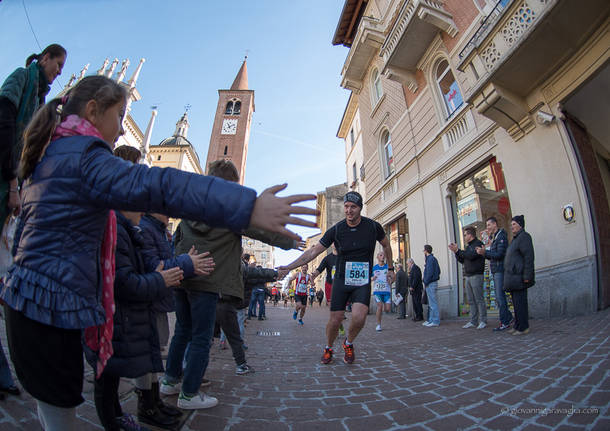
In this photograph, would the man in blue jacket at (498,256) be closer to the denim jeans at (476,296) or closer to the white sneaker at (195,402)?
the denim jeans at (476,296)

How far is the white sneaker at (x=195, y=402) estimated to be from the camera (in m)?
2.05

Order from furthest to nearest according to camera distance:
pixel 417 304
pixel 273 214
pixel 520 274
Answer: pixel 417 304 → pixel 520 274 → pixel 273 214

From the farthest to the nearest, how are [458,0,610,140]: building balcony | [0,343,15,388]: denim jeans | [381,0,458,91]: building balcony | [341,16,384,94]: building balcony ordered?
[341,16,384,94]: building balcony, [381,0,458,91]: building balcony, [458,0,610,140]: building balcony, [0,343,15,388]: denim jeans

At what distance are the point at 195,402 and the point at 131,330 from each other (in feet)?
3.05

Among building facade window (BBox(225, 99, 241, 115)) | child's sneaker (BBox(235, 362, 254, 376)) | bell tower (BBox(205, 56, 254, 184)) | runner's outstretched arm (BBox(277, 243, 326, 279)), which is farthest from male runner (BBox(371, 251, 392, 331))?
building facade window (BBox(225, 99, 241, 115))

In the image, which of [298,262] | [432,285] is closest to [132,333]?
[298,262]

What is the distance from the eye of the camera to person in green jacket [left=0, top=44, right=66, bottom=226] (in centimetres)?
193

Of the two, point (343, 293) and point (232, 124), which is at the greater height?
point (232, 124)

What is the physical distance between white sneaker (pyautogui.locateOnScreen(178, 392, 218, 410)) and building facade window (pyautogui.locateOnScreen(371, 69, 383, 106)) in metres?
16.0

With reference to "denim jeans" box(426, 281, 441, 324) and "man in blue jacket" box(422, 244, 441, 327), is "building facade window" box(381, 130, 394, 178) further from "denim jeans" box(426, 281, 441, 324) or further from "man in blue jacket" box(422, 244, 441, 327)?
"denim jeans" box(426, 281, 441, 324)

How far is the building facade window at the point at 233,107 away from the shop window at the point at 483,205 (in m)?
45.5

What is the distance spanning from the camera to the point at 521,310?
4699 millimetres

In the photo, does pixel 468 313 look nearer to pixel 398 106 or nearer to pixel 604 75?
pixel 604 75

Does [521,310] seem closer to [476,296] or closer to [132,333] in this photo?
[476,296]
